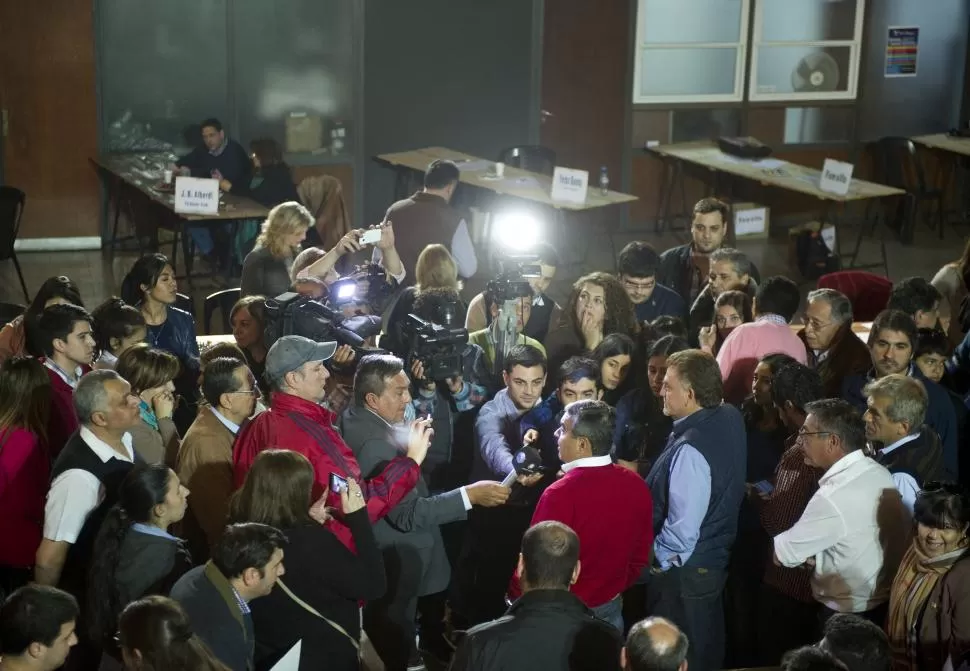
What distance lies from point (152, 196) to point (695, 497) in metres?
6.61

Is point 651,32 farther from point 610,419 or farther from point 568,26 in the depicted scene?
point 610,419

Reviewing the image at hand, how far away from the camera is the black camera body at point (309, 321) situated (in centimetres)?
490

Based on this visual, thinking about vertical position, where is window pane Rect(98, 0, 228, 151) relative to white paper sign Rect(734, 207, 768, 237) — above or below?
above

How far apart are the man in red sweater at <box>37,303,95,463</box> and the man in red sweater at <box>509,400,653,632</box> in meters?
1.89

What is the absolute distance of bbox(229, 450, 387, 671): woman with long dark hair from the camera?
3602 millimetres

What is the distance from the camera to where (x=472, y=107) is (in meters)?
12.0

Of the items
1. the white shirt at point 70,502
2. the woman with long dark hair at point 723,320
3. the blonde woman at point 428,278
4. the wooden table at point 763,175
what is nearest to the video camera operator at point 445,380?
the blonde woman at point 428,278

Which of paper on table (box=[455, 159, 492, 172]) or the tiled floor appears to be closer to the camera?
the tiled floor

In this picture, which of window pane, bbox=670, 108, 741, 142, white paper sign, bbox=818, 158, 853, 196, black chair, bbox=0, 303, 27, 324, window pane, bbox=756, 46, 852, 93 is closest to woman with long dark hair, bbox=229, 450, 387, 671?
black chair, bbox=0, 303, 27, 324

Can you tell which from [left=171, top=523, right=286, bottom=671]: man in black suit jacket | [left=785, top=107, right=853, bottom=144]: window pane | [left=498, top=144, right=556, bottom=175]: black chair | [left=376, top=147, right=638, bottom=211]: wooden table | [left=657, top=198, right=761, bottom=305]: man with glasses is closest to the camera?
[left=171, top=523, right=286, bottom=671]: man in black suit jacket

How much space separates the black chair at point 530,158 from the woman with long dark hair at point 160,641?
29.0 ft

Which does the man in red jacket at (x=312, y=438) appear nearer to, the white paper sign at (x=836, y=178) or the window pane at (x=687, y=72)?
the white paper sign at (x=836, y=178)

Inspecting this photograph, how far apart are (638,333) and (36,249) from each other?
702 cm

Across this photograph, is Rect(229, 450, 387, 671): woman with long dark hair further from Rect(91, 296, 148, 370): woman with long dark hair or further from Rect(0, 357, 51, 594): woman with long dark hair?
Rect(91, 296, 148, 370): woman with long dark hair
